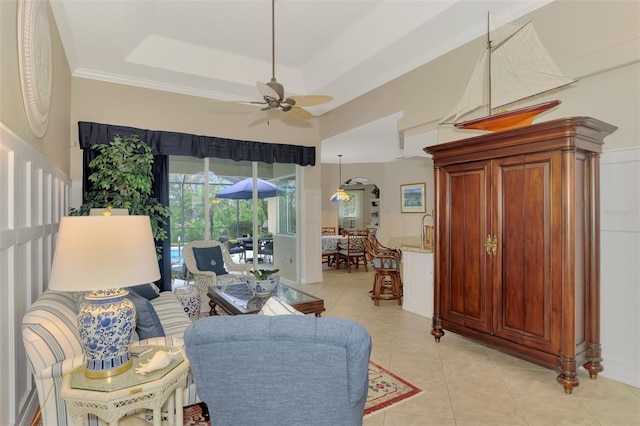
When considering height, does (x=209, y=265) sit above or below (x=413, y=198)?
below

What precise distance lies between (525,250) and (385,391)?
1548 millimetres

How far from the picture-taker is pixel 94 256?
149cm

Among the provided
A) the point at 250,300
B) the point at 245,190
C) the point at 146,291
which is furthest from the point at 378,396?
the point at 245,190

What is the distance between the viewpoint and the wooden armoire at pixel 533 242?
2424 mm

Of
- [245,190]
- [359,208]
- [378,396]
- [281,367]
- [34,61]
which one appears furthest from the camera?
→ [359,208]

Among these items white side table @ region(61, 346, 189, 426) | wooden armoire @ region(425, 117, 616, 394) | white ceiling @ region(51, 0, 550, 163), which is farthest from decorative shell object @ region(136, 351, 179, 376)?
white ceiling @ region(51, 0, 550, 163)

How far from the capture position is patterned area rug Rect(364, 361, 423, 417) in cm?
233

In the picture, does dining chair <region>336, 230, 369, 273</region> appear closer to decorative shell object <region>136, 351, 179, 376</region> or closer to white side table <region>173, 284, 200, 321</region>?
white side table <region>173, 284, 200, 321</region>

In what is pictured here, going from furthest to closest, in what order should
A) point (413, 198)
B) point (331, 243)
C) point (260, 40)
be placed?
1. point (413, 198)
2. point (331, 243)
3. point (260, 40)

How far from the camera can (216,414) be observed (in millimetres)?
1369

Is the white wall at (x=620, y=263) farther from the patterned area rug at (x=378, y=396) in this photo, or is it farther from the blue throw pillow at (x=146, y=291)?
the blue throw pillow at (x=146, y=291)

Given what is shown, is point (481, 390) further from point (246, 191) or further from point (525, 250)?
point (246, 191)

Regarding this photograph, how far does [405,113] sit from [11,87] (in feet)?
12.8

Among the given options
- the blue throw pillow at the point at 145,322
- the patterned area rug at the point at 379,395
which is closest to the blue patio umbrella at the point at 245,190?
the blue throw pillow at the point at 145,322
